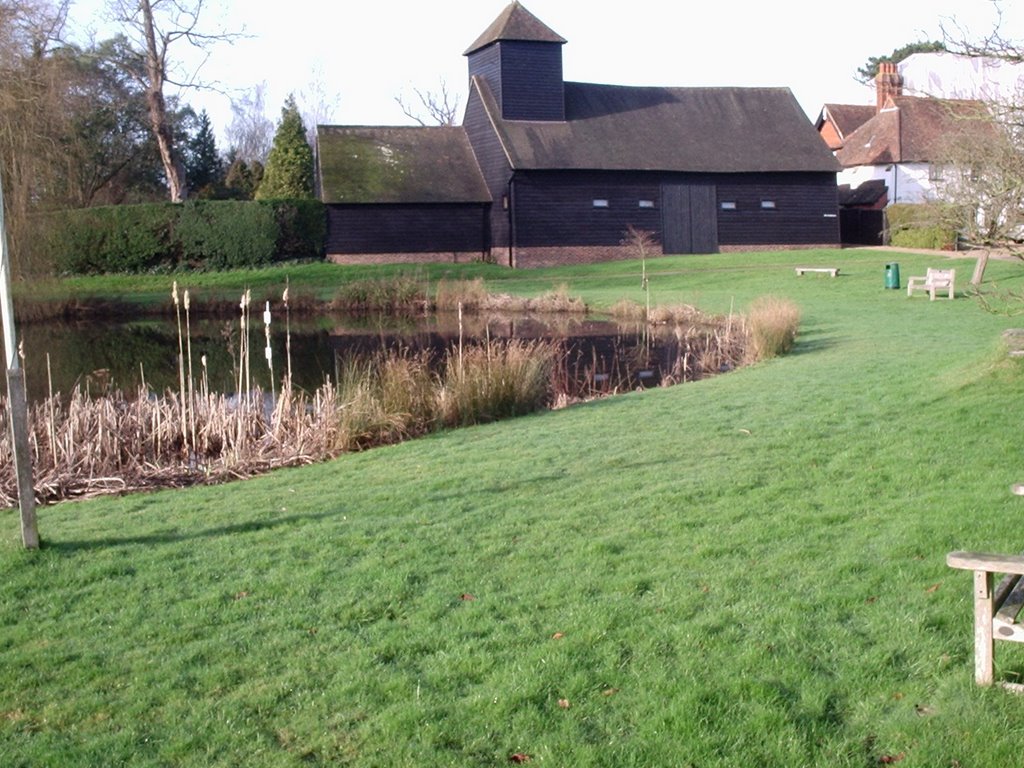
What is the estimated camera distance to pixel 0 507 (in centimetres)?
952

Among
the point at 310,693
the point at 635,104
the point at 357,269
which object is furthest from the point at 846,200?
the point at 310,693

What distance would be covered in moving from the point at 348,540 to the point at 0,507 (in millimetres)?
3947

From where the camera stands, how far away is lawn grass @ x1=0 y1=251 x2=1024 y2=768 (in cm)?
443

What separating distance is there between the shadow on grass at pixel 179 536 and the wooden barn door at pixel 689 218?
1403 inches

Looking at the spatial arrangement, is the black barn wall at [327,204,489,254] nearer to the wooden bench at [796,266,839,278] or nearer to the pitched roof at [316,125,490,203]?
the pitched roof at [316,125,490,203]

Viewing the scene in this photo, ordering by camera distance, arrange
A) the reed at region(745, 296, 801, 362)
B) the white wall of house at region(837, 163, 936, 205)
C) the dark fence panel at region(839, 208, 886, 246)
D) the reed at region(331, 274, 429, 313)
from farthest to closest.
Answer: the white wall of house at region(837, 163, 936, 205) < the dark fence panel at region(839, 208, 886, 246) < the reed at region(331, 274, 429, 313) < the reed at region(745, 296, 801, 362)

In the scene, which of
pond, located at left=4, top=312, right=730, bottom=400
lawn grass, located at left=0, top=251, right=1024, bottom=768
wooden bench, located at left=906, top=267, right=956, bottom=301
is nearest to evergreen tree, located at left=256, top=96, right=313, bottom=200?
pond, located at left=4, top=312, right=730, bottom=400

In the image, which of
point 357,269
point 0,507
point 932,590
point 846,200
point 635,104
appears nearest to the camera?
point 932,590

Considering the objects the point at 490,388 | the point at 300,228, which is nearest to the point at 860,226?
the point at 300,228

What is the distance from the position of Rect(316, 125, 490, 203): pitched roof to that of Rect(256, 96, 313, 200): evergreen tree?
3.74 meters

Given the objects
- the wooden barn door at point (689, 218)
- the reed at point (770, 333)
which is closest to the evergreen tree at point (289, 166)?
the wooden barn door at point (689, 218)

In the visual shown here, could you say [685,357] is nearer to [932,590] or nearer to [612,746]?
[932,590]

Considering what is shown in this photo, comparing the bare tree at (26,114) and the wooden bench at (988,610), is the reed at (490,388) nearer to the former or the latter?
the wooden bench at (988,610)

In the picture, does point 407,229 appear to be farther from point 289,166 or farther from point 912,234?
point 912,234
